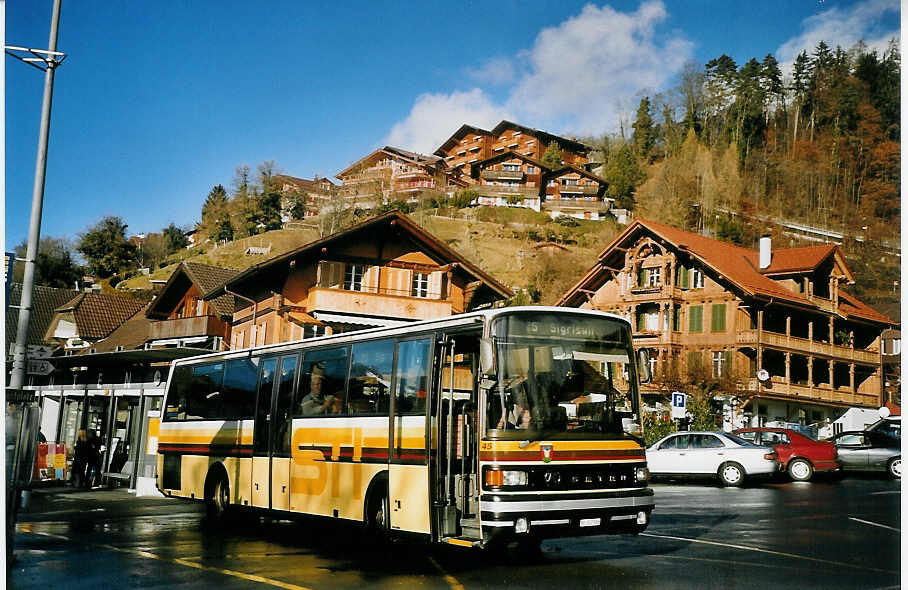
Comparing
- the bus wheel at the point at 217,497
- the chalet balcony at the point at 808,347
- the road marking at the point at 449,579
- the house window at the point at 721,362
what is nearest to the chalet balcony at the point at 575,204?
the house window at the point at 721,362

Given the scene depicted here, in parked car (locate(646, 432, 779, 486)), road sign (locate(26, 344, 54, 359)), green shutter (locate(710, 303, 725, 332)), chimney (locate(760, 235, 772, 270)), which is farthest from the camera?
chimney (locate(760, 235, 772, 270))

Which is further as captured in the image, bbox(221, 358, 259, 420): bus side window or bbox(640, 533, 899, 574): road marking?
bbox(221, 358, 259, 420): bus side window

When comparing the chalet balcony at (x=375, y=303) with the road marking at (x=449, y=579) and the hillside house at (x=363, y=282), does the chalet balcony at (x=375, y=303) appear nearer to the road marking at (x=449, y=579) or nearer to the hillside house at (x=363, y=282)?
the hillside house at (x=363, y=282)

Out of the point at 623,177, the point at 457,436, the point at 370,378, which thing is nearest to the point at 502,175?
the point at 623,177

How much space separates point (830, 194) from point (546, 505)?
36.5 m

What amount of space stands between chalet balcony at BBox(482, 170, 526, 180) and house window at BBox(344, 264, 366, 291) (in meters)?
43.6

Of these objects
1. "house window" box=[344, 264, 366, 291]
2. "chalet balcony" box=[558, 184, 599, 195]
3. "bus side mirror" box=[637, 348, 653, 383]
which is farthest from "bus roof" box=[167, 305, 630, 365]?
"chalet balcony" box=[558, 184, 599, 195]

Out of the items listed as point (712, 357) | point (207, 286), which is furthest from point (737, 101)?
point (207, 286)

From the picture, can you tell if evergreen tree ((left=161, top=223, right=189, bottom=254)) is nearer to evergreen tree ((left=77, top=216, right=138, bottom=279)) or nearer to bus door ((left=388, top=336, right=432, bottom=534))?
evergreen tree ((left=77, top=216, right=138, bottom=279))

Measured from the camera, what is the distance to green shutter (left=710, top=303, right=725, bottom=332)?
141 feet

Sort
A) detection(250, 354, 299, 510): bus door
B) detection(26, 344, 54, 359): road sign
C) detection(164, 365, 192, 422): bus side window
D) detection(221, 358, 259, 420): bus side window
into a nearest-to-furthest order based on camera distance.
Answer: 1. detection(250, 354, 299, 510): bus door
2. detection(221, 358, 259, 420): bus side window
3. detection(164, 365, 192, 422): bus side window
4. detection(26, 344, 54, 359): road sign

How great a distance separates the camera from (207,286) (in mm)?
42594

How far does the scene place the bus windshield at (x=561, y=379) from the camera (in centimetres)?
945

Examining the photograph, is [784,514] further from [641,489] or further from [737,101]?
[737,101]
